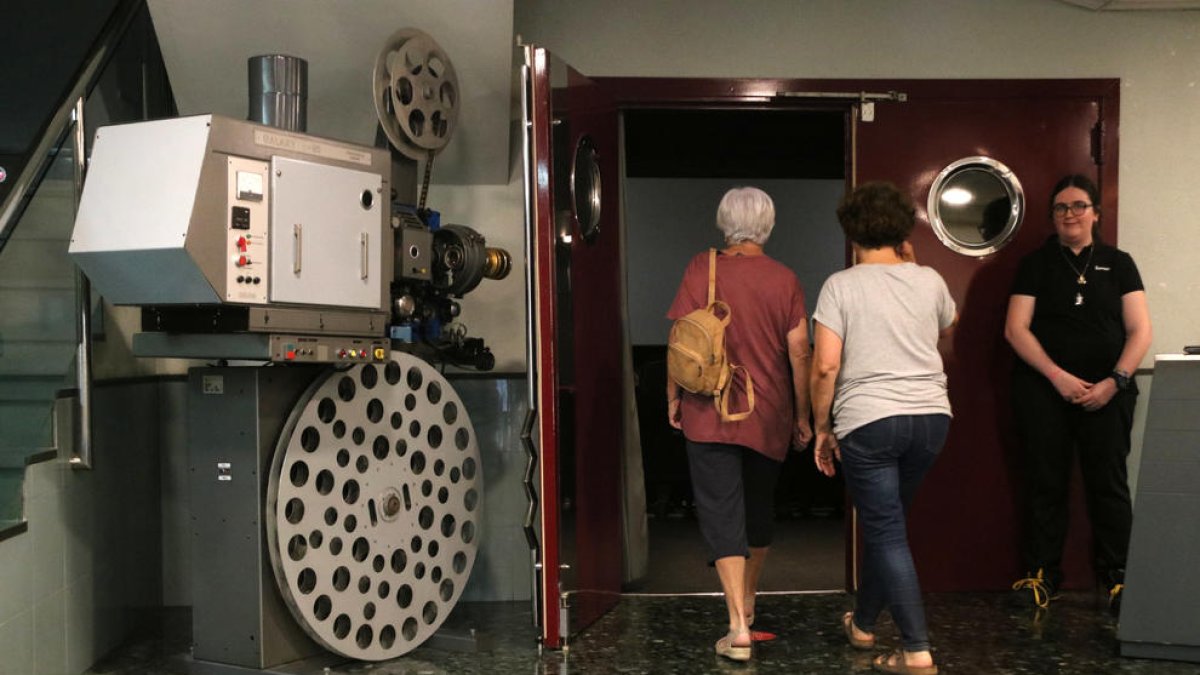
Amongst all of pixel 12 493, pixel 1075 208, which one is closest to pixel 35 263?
pixel 12 493

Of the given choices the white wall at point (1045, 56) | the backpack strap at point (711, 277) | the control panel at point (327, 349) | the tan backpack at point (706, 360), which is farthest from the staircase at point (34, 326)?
the white wall at point (1045, 56)

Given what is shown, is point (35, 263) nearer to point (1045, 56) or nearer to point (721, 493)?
point (721, 493)

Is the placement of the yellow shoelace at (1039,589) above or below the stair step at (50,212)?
below

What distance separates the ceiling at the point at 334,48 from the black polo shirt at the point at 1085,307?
214cm

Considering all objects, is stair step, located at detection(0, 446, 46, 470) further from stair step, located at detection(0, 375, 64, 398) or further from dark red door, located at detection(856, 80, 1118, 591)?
dark red door, located at detection(856, 80, 1118, 591)

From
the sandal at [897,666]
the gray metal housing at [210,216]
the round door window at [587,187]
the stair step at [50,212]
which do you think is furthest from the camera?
the round door window at [587,187]

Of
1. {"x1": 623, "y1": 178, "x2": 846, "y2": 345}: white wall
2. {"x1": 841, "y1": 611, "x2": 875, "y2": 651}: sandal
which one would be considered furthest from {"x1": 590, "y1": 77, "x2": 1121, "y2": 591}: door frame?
{"x1": 623, "y1": 178, "x2": 846, "y2": 345}: white wall

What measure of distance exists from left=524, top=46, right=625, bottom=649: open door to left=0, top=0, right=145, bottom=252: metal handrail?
4.44ft

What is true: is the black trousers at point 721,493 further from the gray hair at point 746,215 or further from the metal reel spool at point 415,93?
the metal reel spool at point 415,93

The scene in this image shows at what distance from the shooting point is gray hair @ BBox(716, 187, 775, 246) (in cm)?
360

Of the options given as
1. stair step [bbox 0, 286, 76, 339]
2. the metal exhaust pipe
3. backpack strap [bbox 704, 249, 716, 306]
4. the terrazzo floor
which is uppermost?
the metal exhaust pipe

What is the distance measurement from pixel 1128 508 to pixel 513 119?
109 inches

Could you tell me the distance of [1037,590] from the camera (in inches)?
171

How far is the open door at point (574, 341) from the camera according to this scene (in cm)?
364
